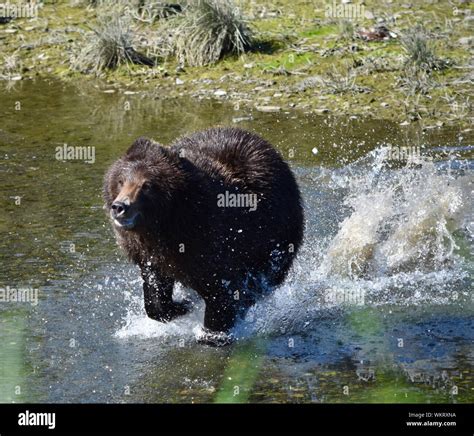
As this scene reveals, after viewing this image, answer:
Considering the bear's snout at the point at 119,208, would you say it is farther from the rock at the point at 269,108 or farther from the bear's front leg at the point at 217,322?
the rock at the point at 269,108

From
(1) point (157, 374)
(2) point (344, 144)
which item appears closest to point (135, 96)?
(2) point (344, 144)

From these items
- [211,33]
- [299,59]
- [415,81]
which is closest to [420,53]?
[415,81]

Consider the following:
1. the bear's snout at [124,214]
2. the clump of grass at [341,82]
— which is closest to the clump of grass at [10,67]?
the clump of grass at [341,82]

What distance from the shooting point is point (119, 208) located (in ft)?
23.0

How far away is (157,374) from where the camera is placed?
725cm

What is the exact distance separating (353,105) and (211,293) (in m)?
5.92

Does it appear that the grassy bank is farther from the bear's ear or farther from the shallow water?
the bear's ear

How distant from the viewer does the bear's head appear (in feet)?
23.4

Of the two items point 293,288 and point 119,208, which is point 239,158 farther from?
point 119,208

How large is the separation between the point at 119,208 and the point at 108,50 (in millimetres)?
8052

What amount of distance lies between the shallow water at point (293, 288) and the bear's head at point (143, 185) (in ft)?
3.32

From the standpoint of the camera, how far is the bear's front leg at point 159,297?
787 cm

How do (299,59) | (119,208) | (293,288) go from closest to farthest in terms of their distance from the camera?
1. (119,208)
2. (293,288)
3. (299,59)

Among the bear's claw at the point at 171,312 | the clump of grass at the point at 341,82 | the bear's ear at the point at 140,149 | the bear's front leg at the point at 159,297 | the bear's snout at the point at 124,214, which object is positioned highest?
the bear's ear at the point at 140,149
